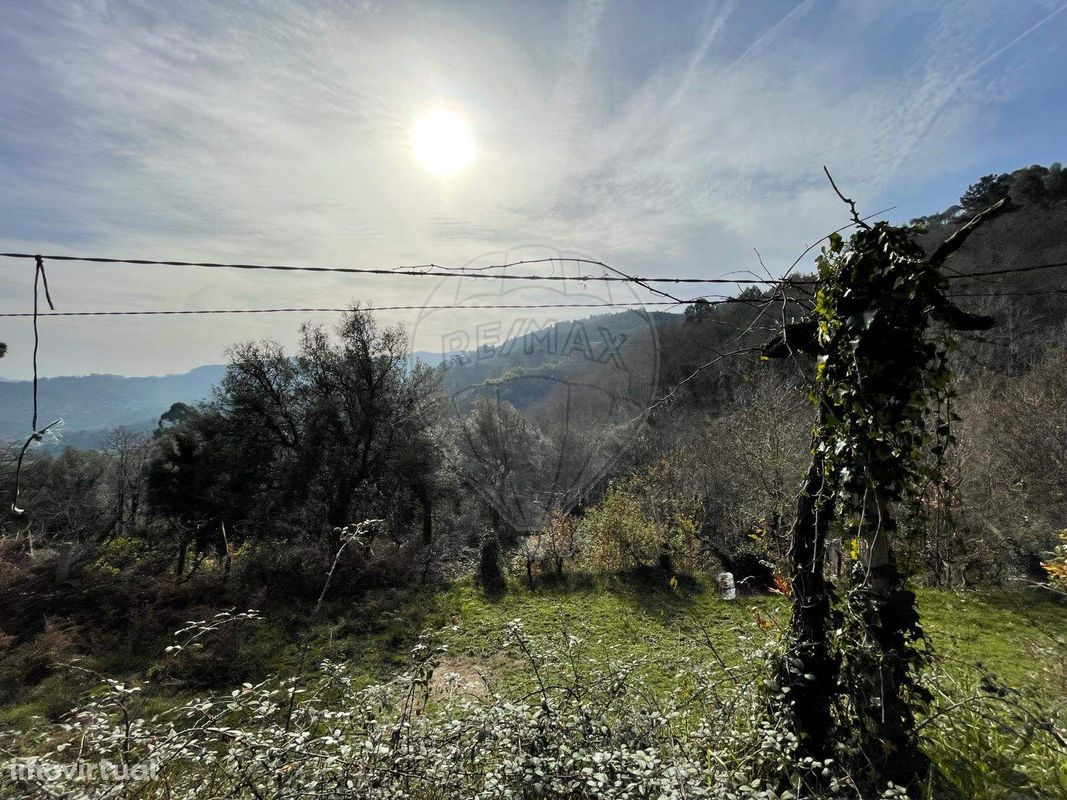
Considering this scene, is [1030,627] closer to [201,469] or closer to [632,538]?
[632,538]

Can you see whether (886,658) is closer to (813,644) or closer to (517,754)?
(813,644)

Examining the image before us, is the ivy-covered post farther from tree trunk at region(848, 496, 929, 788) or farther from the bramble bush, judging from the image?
the bramble bush

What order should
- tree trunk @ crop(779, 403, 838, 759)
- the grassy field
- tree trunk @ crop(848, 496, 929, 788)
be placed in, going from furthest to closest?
the grassy field
tree trunk @ crop(779, 403, 838, 759)
tree trunk @ crop(848, 496, 929, 788)

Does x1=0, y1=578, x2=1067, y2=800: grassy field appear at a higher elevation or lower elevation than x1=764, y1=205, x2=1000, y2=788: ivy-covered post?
lower

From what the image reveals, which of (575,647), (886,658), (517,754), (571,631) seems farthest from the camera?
(571,631)

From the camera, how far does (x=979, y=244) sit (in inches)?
1006

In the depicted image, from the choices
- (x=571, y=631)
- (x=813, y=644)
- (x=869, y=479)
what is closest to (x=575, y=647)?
(x=571, y=631)

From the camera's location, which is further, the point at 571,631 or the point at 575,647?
the point at 571,631

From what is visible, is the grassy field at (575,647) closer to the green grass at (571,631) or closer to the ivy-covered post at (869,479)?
the green grass at (571,631)

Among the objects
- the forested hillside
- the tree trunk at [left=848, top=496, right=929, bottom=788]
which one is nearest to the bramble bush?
the forested hillside

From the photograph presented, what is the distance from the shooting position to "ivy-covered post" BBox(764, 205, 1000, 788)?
7.70 feet

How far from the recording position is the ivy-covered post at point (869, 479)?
2348 millimetres

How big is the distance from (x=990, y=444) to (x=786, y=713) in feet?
38.5

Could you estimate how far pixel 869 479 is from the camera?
2373 millimetres
